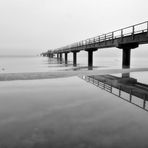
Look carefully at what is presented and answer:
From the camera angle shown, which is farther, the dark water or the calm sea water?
the calm sea water

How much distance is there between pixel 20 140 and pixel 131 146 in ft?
8.26

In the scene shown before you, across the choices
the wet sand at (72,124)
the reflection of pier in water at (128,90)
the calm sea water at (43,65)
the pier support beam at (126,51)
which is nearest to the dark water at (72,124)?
the wet sand at (72,124)

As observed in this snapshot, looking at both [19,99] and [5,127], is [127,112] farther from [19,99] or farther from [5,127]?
[19,99]

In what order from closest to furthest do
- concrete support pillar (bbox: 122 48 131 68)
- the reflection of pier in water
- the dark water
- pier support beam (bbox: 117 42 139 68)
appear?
the dark water → the reflection of pier in water → pier support beam (bbox: 117 42 139 68) → concrete support pillar (bbox: 122 48 131 68)

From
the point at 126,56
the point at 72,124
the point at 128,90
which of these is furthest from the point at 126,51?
the point at 72,124

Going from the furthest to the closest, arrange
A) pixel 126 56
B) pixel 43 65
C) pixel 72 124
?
pixel 43 65
pixel 126 56
pixel 72 124

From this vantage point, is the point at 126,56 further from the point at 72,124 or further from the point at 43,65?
the point at 43,65

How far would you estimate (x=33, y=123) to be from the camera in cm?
472

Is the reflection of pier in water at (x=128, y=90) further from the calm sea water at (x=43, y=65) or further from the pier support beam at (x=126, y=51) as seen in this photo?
the calm sea water at (x=43, y=65)

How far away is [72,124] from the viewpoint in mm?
4613

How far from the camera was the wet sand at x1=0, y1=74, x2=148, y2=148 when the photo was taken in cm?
363

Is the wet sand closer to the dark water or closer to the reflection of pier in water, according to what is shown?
the dark water

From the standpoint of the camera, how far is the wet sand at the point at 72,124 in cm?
363

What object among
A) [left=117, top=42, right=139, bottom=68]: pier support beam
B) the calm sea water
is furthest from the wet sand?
the calm sea water
